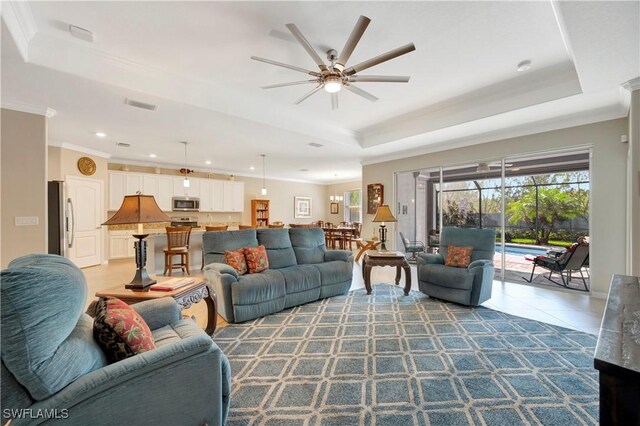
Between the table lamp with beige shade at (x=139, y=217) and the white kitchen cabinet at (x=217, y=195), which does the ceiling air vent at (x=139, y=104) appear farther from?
the white kitchen cabinet at (x=217, y=195)

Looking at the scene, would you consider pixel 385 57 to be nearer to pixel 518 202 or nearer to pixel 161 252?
pixel 518 202

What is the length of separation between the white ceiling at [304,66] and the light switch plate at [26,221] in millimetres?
1398

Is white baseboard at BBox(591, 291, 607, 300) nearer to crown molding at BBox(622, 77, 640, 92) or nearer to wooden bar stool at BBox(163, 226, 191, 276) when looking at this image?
crown molding at BBox(622, 77, 640, 92)

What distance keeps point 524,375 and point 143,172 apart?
8696mm

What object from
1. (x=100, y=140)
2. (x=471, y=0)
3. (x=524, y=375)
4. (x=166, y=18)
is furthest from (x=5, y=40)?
(x=524, y=375)

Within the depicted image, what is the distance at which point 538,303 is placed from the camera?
3.71 m

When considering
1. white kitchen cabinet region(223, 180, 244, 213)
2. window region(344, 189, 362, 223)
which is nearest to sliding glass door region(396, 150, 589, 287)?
window region(344, 189, 362, 223)

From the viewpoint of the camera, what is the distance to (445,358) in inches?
92.0

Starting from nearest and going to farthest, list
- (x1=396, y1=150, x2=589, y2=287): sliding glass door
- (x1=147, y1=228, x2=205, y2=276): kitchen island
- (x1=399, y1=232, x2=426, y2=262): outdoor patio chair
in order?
(x1=396, y1=150, x2=589, y2=287): sliding glass door, (x1=147, y1=228, x2=205, y2=276): kitchen island, (x1=399, y1=232, x2=426, y2=262): outdoor patio chair

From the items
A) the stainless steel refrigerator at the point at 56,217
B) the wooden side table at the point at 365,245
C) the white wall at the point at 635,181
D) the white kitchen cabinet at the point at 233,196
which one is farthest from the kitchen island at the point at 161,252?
the white wall at the point at 635,181

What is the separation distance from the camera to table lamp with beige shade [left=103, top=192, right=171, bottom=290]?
2.25 m

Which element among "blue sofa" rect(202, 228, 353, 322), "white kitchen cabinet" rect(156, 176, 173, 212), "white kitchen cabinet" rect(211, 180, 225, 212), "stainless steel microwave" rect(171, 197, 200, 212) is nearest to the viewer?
"blue sofa" rect(202, 228, 353, 322)

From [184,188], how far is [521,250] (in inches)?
325

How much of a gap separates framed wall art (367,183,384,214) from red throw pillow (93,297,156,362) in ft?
20.2
